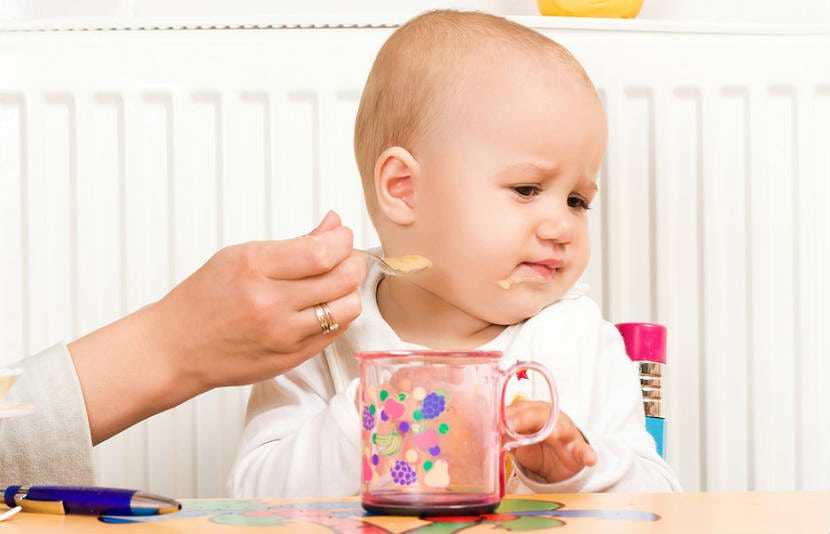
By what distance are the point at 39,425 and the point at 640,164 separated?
84 cm

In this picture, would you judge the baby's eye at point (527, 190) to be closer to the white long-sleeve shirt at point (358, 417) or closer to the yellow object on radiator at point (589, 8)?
the white long-sleeve shirt at point (358, 417)

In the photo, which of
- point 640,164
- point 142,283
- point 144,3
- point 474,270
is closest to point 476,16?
point 474,270

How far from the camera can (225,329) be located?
0.86 metres

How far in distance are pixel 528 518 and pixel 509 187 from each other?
461 mm

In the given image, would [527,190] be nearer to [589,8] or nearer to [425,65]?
[425,65]

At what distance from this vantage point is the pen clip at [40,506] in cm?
60

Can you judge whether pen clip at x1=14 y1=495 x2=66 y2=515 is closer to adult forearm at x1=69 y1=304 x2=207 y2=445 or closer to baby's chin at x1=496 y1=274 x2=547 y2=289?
adult forearm at x1=69 y1=304 x2=207 y2=445

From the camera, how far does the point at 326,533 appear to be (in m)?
0.53

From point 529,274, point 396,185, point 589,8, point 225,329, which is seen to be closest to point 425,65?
point 396,185

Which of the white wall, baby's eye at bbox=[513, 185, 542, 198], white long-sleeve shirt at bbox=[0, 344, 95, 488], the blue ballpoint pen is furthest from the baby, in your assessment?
the white wall

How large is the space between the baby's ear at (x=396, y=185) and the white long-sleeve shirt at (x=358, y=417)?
0.11 m

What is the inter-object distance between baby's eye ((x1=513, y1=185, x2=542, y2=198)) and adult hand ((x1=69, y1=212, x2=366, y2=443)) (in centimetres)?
18

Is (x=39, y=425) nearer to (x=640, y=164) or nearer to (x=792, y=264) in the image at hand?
(x=640, y=164)

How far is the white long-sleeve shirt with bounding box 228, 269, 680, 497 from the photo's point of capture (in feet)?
2.97
